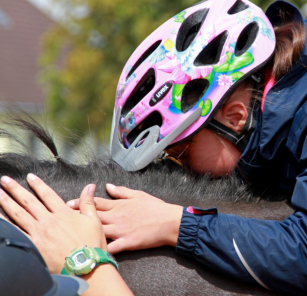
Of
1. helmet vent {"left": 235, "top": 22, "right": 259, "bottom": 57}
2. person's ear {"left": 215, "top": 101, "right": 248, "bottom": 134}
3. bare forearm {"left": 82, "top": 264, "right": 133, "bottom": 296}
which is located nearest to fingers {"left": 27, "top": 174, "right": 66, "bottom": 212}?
bare forearm {"left": 82, "top": 264, "right": 133, "bottom": 296}

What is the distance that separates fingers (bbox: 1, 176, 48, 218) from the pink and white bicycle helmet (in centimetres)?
47

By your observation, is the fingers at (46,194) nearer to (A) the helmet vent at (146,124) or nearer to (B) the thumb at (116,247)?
(B) the thumb at (116,247)

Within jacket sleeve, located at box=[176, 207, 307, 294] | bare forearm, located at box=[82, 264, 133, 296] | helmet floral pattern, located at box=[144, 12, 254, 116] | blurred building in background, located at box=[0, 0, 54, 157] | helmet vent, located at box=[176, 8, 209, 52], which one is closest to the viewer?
bare forearm, located at box=[82, 264, 133, 296]

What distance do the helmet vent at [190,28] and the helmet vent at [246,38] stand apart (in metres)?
0.21

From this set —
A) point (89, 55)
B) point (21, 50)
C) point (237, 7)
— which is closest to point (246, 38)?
point (237, 7)

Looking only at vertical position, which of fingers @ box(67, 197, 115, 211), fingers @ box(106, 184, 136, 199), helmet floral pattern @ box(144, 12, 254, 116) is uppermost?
helmet floral pattern @ box(144, 12, 254, 116)

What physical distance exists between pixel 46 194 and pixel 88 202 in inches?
6.3

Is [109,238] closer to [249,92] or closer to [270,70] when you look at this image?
[249,92]

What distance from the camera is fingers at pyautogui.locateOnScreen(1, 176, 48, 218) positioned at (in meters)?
1.55

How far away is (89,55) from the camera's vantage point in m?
8.59

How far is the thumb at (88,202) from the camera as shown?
5.18 ft

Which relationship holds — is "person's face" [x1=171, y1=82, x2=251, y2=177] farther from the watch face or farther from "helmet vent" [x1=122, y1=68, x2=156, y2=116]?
the watch face

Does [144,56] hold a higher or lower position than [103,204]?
higher

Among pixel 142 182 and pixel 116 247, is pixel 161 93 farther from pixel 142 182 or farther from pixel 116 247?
pixel 116 247
